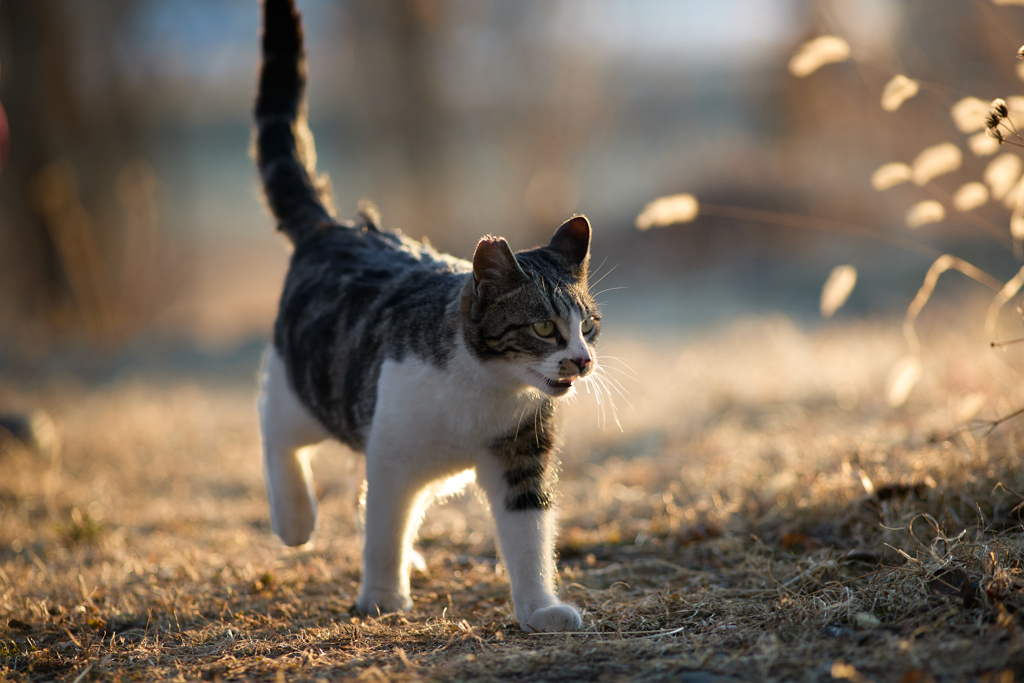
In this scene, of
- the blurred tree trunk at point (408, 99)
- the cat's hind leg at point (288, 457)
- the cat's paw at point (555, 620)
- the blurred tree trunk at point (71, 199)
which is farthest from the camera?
the blurred tree trunk at point (408, 99)

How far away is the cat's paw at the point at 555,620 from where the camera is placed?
213 cm

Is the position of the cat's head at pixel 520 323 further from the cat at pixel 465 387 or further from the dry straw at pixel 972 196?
the dry straw at pixel 972 196

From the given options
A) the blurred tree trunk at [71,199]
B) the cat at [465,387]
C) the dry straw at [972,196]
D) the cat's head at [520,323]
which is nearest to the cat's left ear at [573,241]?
the cat at [465,387]

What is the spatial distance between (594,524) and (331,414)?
3.85 feet

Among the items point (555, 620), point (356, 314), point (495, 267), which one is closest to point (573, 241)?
point (495, 267)

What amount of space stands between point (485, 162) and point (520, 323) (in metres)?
10.2

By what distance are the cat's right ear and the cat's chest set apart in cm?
24

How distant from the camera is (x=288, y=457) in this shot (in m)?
3.08

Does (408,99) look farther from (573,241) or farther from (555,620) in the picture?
(555,620)

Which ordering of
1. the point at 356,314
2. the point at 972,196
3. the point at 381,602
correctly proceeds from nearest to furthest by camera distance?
the point at 381,602, the point at 972,196, the point at 356,314

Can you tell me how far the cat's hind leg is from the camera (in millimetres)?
3006

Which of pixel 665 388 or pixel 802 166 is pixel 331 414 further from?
pixel 802 166

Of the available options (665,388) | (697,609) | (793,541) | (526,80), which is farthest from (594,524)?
(526,80)

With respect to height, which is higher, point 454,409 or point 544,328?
point 544,328
